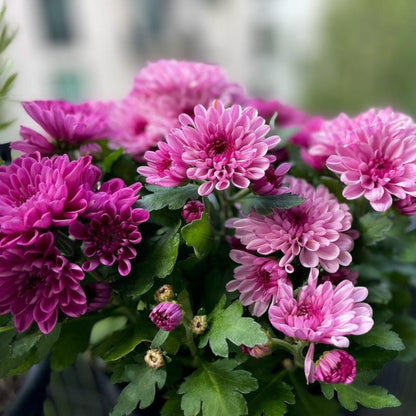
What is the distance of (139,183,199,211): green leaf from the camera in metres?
0.39

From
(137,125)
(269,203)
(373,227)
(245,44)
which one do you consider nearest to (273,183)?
(269,203)

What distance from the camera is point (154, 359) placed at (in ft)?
1.26

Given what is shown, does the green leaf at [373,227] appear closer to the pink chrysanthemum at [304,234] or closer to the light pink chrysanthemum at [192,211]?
the pink chrysanthemum at [304,234]

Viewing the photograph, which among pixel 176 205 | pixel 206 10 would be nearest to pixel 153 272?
pixel 176 205

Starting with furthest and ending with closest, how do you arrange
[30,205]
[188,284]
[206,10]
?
[206,10] → [188,284] → [30,205]

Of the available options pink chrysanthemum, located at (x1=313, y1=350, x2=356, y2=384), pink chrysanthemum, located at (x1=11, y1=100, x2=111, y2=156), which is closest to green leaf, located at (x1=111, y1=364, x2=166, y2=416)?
pink chrysanthemum, located at (x1=313, y1=350, x2=356, y2=384)

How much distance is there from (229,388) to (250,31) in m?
6.87

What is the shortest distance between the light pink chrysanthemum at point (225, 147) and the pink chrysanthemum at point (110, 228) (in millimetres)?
54

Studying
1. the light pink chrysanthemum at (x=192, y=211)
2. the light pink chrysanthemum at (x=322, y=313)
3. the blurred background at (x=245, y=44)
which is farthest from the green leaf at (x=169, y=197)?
the blurred background at (x=245, y=44)

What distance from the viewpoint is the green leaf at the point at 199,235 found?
1.26ft

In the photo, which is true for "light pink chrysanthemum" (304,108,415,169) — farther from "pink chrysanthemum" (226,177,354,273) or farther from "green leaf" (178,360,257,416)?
"green leaf" (178,360,257,416)

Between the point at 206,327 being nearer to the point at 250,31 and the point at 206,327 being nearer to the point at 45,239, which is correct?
the point at 45,239

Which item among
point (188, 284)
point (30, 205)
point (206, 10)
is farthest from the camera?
point (206, 10)

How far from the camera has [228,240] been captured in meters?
0.46
